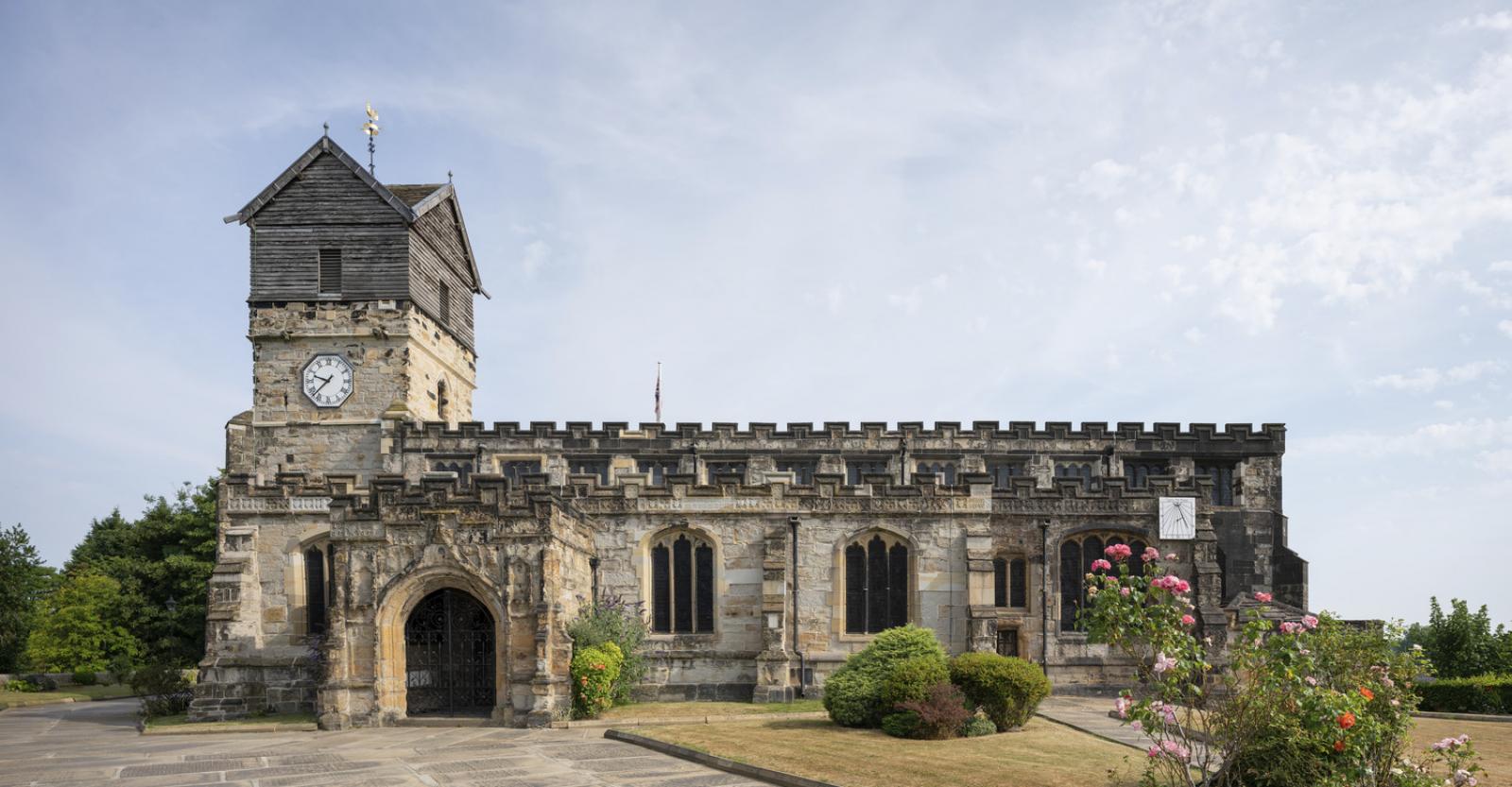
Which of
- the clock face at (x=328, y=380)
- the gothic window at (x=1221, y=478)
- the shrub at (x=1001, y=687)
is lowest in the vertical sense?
the shrub at (x=1001, y=687)

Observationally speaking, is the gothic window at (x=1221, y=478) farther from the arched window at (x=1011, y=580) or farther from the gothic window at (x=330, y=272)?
the gothic window at (x=330, y=272)

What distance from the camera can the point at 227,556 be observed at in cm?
3128

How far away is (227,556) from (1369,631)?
29.0 m

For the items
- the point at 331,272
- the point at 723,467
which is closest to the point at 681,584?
the point at 723,467

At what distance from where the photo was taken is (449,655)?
26.5 m

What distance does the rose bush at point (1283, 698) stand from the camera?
13281 mm

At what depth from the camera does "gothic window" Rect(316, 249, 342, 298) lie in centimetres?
3809

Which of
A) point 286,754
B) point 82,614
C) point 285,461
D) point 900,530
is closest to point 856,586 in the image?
point 900,530

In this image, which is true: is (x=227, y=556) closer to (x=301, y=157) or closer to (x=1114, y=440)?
(x=301, y=157)

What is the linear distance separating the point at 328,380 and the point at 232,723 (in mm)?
13860

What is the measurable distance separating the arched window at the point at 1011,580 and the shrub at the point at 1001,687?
903 cm

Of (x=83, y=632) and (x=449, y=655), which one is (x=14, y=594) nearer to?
(x=83, y=632)

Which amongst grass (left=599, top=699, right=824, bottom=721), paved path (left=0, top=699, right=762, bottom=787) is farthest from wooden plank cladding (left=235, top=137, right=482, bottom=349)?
grass (left=599, top=699, right=824, bottom=721)

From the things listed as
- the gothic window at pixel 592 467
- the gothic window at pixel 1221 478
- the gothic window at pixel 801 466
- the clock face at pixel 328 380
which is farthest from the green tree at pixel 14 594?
the gothic window at pixel 1221 478
